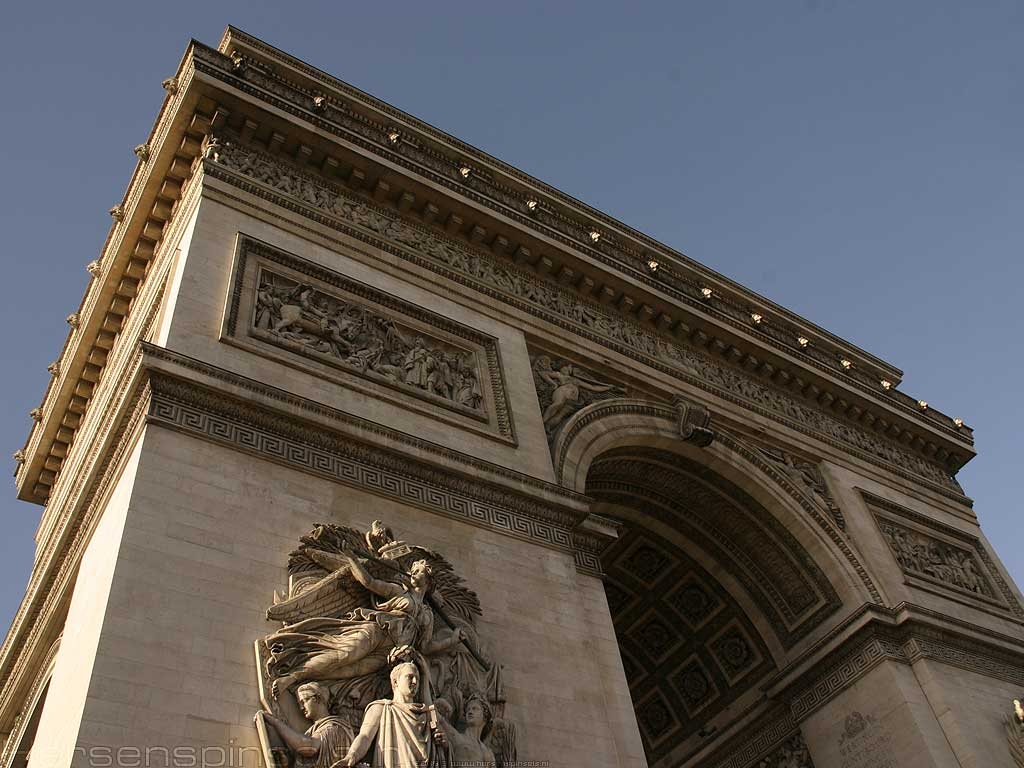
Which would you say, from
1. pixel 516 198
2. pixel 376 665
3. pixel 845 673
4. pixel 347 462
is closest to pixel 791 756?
pixel 845 673

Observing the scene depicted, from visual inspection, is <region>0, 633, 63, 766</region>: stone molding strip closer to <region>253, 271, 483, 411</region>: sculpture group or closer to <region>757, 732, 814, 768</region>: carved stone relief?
<region>253, 271, 483, 411</region>: sculpture group

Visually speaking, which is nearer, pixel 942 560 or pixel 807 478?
pixel 807 478

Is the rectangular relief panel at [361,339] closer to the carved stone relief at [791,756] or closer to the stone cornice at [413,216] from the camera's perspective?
the stone cornice at [413,216]

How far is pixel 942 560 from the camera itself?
15.8 metres

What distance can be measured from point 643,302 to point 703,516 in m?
3.18

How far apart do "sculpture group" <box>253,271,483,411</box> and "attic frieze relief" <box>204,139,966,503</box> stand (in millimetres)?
1315

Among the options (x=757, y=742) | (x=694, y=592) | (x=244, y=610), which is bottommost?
(x=244, y=610)

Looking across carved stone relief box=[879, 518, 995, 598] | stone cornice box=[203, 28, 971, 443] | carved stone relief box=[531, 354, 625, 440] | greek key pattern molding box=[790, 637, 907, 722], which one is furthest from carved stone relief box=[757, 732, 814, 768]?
stone cornice box=[203, 28, 971, 443]

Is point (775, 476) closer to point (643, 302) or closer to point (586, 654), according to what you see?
point (643, 302)

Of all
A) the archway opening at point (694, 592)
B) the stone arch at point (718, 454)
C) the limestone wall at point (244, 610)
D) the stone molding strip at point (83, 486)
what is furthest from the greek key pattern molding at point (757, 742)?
the stone molding strip at point (83, 486)

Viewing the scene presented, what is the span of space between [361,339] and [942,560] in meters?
9.90

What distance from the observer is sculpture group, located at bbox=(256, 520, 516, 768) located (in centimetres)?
737

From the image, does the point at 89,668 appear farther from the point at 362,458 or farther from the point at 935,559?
the point at 935,559

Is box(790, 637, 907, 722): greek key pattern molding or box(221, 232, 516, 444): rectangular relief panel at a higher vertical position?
box(221, 232, 516, 444): rectangular relief panel
